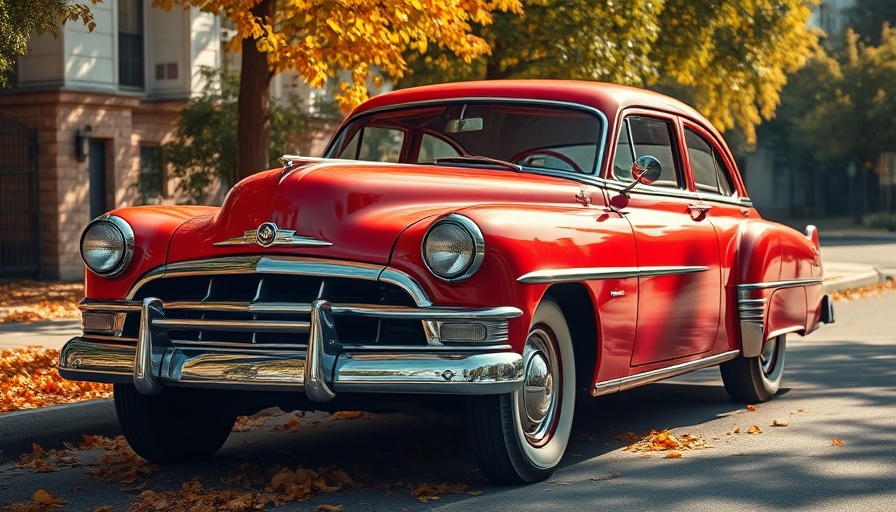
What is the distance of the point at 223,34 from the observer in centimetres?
2802

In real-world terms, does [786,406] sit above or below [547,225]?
below

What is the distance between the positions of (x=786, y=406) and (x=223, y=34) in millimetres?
21544

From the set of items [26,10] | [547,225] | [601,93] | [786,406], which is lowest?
[786,406]

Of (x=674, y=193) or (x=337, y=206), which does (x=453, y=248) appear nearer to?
(x=337, y=206)

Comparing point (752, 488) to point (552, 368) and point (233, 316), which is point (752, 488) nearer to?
point (552, 368)

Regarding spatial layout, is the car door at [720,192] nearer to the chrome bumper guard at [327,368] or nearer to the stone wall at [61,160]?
the chrome bumper guard at [327,368]

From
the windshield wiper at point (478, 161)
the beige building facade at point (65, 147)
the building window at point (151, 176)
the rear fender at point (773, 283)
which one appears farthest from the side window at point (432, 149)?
the building window at point (151, 176)

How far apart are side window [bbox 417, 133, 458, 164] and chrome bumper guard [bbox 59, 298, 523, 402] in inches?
74.4

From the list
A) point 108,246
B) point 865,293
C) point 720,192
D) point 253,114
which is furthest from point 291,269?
point 865,293

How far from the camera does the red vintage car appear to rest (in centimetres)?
536

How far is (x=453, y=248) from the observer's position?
5387mm

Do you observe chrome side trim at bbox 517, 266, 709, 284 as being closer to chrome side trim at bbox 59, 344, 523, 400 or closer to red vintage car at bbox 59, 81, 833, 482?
red vintage car at bbox 59, 81, 833, 482

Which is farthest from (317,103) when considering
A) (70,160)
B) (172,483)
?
(172,483)

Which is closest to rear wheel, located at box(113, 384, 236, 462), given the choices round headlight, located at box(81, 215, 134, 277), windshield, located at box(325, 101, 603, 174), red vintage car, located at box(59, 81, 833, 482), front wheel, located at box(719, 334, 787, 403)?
red vintage car, located at box(59, 81, 833, 482)
